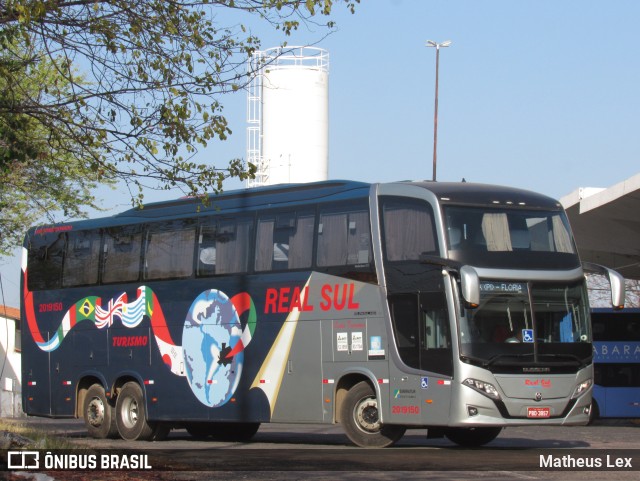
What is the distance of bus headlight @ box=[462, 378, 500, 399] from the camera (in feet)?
55.8

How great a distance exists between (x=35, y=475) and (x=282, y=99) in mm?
49790

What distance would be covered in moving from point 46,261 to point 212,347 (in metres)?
5.14

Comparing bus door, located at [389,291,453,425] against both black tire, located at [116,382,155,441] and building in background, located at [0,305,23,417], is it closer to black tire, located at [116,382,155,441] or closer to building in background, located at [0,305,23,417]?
black tire, located at [116,382,155,441]

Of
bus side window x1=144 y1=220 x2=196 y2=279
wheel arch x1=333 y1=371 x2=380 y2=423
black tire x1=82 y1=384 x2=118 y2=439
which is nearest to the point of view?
wheel arch x1=333 y1=371 x2=380 y2=423

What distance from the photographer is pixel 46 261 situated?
2397 cm

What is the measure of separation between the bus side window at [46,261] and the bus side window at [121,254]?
4.64ft

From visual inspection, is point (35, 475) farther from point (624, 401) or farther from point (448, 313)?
point (624, 401)

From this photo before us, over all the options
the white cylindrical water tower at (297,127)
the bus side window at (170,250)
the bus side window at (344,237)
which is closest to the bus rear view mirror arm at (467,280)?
the bus side window at (344,237)

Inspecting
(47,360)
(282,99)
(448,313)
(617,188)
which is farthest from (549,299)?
(282,99)

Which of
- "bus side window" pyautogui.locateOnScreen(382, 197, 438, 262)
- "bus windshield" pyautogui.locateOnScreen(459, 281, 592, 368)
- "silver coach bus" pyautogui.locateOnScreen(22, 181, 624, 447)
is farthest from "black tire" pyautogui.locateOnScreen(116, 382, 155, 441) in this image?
"bus windshield" pyautogui.locateOnScreen(459, 281, 592, 368)

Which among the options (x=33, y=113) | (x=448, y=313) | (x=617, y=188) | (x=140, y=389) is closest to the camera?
(x=33, y=113)

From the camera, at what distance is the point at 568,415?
57.5ft

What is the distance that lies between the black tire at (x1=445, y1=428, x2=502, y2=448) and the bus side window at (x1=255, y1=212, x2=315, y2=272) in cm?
366

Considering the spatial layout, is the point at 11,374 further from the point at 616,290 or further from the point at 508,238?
the point at 616,290
